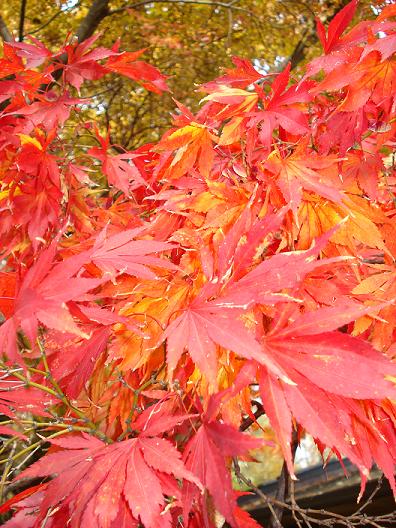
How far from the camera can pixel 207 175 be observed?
957 mm

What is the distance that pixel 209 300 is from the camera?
0.80 metres

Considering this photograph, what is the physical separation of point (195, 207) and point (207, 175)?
0.09m

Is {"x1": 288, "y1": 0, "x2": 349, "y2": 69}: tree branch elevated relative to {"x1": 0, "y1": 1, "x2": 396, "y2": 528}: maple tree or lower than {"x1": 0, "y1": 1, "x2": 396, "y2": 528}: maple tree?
lower

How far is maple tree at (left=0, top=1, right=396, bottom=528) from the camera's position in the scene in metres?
0.59

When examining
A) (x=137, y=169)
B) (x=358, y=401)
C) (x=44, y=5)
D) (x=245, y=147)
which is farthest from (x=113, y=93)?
(x=358, y=401)

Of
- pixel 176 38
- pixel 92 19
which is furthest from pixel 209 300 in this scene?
pixel 176 38

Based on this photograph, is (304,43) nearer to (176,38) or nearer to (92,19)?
(176,38)

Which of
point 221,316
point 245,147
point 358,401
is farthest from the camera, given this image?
point 245,147

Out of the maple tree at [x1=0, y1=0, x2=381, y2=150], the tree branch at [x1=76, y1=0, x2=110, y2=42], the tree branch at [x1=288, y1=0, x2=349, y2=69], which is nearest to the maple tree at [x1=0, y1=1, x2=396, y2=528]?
the tree branch at [x1=76, y1=0, x2=110, y2=42]

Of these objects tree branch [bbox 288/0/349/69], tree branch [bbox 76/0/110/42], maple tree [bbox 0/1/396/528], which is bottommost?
tree branch [bbox 288/0/349/69]

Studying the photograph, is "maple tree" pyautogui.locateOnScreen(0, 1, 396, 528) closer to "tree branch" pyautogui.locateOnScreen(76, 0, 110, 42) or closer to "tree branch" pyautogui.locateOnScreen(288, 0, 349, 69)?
"tree branch" pyautogui.locateOnScreen(76, 0, 110, 42)

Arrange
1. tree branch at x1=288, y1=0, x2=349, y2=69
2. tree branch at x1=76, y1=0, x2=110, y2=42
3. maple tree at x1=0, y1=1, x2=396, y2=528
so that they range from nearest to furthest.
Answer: maple tree at x1=0, y1=1, x2=396, y2=528 → tree branch at x1=76, y1=0, x2=110, y2=42 → tree branch at x1=288, y1=0, x2=349, y2=69

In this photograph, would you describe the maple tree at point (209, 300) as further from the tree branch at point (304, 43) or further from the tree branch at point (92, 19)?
the tree branch at point (304, 43)

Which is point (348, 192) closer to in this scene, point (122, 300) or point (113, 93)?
point (122, 300)
